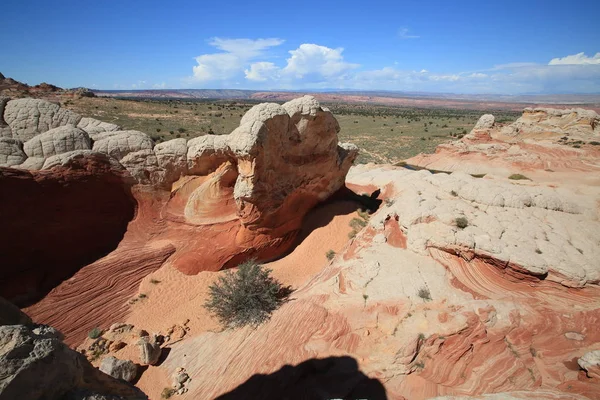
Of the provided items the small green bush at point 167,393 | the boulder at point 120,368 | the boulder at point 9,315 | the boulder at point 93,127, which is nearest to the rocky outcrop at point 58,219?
the boulder at point 93,127

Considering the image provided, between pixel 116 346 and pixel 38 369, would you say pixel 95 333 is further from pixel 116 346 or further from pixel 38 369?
pixel 38 369

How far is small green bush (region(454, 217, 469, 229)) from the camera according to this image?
8.92m

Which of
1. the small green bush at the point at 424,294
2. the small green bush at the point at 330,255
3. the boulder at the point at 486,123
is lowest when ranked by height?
the small green bush at the point at 330,255

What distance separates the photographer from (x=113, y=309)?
366 inches

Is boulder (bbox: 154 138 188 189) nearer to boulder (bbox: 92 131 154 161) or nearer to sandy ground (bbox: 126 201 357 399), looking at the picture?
boulder (bbox: 92 131 154 161)

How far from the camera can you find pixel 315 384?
21.2 feet

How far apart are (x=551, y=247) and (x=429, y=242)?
121 inches

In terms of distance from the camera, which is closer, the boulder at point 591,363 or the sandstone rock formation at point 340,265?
the boulder at point 591,363

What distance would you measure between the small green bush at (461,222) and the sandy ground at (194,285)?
15.3 feet

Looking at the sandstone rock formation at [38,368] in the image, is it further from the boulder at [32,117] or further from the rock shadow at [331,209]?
the rock shadow at [331,209]

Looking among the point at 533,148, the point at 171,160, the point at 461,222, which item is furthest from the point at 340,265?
the point at 533,148

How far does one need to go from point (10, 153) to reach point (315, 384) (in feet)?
34.0

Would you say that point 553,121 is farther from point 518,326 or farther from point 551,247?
point 518,326

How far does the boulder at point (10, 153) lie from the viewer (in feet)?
27.4
